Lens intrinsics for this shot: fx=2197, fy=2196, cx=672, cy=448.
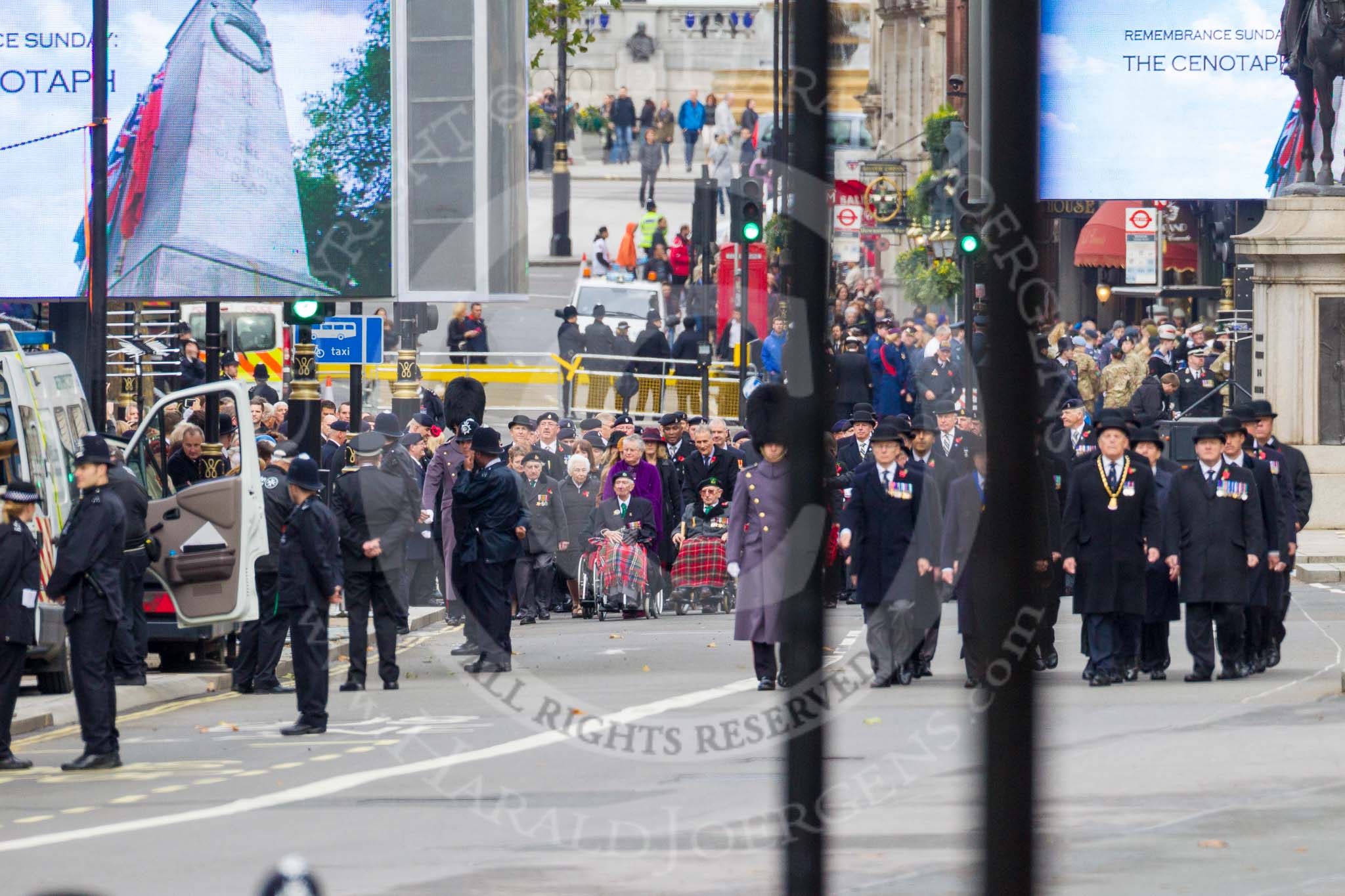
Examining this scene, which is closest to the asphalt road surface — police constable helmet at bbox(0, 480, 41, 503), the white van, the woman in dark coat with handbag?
the white van

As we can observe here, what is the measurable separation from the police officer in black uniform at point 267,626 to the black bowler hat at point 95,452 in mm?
2803

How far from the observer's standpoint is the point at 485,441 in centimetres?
1500

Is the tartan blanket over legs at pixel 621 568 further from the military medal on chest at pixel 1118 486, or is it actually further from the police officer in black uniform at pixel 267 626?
the military medal on chest at pixel 1118 486

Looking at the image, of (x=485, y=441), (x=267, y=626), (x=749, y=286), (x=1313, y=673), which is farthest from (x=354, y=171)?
(x=1313, y=673)

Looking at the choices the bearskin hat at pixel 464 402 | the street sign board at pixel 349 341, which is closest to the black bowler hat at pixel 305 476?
the bearskin hat at pixel 464 402

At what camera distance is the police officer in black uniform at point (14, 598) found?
11422 millimetres

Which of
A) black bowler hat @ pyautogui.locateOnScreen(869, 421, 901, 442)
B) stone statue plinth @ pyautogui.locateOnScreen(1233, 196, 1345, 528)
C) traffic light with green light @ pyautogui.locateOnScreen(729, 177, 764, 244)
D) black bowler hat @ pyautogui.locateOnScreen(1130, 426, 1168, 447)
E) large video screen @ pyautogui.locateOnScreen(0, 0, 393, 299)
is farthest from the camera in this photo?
traffic light with green light @ pyautogui.locateOnScreen(729, 177, 764, 244)

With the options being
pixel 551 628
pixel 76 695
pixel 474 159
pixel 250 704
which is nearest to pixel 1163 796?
pixel 76 695

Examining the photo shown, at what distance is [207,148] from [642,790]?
1330 cm

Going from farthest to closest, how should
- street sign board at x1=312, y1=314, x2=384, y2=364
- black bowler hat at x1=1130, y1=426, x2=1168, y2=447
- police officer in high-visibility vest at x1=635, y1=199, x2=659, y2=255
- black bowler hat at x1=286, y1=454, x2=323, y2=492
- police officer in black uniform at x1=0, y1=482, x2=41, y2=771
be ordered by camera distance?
police officer in high-visibility vest at x1=635, y1=199, x2=659, y2=255, street sign board at x1=312, y1=314, x2=384, y2=364, black bowler hat at x1=1130, y1=426, x2=1168, y2=447, black bowler hat at x1=286, y1=454, x2=323, y2=492, police officer in black uniform at x1=0, y1=482, x2=41, y2=771

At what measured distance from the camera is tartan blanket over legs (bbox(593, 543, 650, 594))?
779 inches

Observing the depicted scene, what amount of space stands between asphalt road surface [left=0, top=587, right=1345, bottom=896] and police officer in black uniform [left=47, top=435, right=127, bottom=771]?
0.80 feet

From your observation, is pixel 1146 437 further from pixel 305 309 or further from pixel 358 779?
pixel 305 309

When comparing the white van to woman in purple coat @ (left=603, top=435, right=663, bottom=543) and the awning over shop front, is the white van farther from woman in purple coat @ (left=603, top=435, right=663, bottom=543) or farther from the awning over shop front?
the awning over shop front
